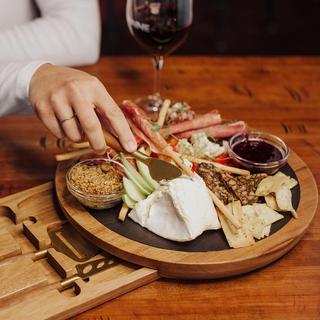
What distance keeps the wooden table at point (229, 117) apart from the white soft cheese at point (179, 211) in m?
0.10

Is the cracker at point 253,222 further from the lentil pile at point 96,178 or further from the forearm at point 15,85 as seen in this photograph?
the forearm at point 15,85

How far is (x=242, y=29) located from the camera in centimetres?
476

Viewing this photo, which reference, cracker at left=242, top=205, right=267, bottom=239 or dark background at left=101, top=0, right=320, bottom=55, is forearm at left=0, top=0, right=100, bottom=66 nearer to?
cracker at left=242, top=205, right=267, bottom=239

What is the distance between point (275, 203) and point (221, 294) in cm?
27

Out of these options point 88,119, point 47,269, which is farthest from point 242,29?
point 47,269

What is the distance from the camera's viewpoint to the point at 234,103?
70.8 inches

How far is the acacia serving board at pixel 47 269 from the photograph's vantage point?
101 cm

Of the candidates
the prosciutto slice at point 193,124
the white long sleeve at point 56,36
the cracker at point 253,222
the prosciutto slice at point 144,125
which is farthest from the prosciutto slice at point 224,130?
the white long sleeve at point 56,36

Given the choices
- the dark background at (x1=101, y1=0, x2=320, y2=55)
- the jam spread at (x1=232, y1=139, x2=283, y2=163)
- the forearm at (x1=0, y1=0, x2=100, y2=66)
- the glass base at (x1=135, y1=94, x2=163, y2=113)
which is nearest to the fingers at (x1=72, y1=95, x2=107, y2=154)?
the jam spread at (x1=232, y1=139, x2=283, y2=163)

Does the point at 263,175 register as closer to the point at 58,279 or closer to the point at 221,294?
the point at 221,294

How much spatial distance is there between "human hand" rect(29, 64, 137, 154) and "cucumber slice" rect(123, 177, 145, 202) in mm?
76

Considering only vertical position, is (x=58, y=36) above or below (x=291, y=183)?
above

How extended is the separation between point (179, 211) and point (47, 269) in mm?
290

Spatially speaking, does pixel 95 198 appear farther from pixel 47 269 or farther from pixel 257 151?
pixel 257 151
